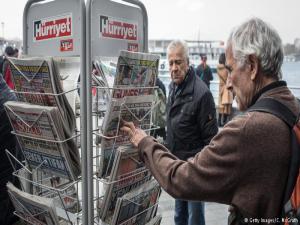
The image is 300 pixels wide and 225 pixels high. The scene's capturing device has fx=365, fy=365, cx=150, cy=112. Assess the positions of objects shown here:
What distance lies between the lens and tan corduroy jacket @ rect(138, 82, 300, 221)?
118 centimetres

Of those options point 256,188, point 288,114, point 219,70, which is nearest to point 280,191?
point 256,188

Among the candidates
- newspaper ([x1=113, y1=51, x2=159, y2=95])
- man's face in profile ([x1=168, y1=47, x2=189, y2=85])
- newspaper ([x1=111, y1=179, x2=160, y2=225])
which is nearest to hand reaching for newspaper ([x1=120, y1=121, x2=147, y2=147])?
newspaper ([x1=113, y1=51, x2=159, y2=95])

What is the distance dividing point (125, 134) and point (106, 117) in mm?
146

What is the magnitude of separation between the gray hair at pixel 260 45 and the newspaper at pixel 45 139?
0.69 metres

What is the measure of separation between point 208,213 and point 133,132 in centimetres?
248

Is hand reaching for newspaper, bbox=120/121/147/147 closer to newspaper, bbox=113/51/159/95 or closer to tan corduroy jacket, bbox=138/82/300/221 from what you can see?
newspaper, bbox=113/51/159/95

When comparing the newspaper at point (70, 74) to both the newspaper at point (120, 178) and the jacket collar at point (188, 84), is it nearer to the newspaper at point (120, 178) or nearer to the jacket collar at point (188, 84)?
the newspaper at point (120, 178)

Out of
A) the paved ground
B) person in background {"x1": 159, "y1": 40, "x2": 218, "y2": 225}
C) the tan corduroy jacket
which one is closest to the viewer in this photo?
the tan corduroy jacket

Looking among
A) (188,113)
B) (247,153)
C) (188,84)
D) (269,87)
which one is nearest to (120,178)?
(247,153)

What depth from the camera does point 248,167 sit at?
1188 millimetres

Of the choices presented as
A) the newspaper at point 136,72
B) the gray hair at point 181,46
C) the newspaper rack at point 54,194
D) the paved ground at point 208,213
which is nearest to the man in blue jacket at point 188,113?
the gray hair at point 181,46

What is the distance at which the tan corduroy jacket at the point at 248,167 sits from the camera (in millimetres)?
1177

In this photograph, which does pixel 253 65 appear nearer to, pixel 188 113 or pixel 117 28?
pixel 117 28

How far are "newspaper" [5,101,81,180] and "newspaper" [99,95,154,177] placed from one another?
0.37 feet
